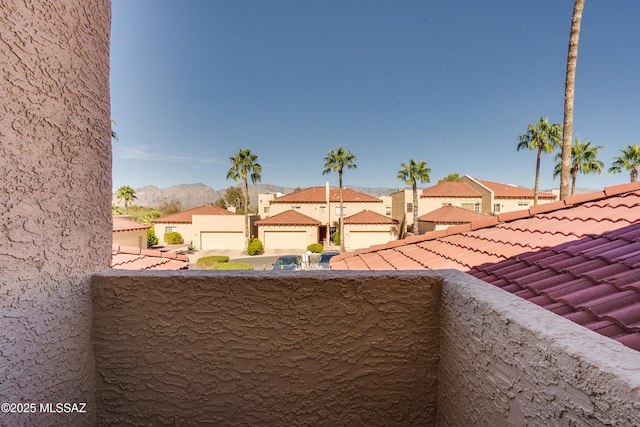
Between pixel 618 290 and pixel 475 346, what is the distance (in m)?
1.34

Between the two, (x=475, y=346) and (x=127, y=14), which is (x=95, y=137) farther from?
(x=127, y=14)

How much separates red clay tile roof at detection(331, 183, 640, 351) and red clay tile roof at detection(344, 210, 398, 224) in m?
25.2

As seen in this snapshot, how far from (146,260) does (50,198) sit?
493 centimetres

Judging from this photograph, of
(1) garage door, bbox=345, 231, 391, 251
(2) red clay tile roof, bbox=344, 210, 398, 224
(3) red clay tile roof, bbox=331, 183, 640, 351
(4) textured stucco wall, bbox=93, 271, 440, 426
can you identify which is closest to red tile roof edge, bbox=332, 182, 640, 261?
(3) red clay tile roof, bbox=331, 183, 640, 351

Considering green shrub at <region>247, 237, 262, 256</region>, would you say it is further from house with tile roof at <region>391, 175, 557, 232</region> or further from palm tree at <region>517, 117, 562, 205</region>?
palm tree at <region>517, 117, 562, 205</region>

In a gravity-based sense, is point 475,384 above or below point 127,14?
below

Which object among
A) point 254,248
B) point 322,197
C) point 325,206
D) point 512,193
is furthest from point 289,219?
point 512,193

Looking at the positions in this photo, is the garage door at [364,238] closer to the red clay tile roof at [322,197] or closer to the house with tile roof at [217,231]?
the red clay tile roof at [322,197]

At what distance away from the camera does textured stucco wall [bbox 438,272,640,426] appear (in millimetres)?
785

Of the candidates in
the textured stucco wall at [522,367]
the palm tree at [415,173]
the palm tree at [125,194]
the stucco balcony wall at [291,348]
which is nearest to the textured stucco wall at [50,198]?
the stucco balcony wall at [291,348]

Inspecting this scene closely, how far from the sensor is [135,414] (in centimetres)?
174

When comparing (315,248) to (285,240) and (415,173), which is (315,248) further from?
(415,173)

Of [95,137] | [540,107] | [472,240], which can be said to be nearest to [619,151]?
[540,107]

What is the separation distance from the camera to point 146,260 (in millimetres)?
5938
